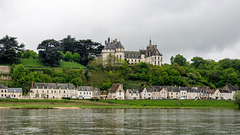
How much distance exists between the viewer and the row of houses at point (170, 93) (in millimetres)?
104000

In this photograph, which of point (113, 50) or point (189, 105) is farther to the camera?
point (113, 50)

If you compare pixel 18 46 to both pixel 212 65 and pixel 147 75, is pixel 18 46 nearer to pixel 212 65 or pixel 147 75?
pixel 147 75

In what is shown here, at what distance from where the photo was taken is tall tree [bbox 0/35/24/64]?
116 metres

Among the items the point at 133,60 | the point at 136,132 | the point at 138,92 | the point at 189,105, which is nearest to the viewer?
the point at 136,132

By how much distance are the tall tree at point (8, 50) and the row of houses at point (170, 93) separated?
3554 centimetres

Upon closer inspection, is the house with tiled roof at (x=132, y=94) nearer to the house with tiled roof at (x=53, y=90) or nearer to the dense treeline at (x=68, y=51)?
the house with tiled roof at (x=53, y=90)

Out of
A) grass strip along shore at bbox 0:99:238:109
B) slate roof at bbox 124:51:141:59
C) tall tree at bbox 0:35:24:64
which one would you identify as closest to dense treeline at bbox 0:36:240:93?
tall tree at bbox 0:35:24:64

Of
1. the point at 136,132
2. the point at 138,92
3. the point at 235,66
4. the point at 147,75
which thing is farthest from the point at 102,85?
the point at 136,132

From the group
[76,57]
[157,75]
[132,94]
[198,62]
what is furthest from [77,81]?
[198,62]

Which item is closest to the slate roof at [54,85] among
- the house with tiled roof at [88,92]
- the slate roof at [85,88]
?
the slate roof at [85,88]

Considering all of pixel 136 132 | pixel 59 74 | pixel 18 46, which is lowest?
pixel 136 132

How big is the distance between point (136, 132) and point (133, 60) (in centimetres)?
9853

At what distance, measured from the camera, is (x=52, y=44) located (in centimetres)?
12800

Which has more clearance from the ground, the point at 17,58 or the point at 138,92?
the point at 17,58
